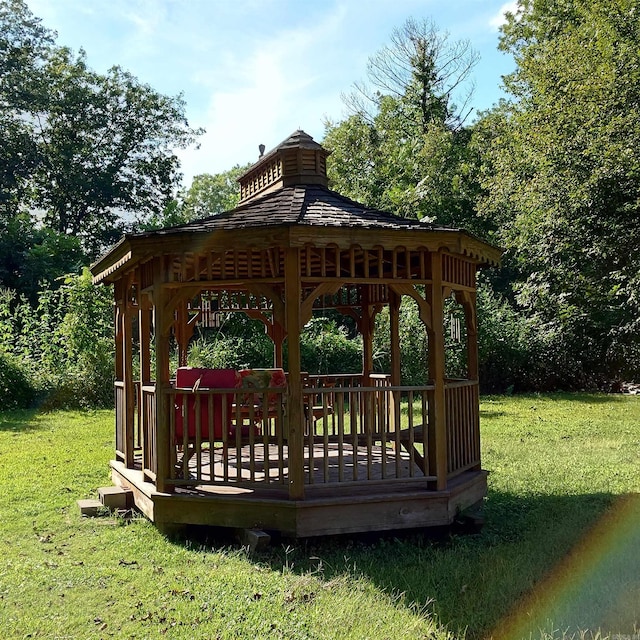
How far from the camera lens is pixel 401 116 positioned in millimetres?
30703

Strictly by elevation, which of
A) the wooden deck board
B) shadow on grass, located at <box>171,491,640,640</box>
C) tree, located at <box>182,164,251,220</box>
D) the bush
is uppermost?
tree, located at <box>182,164,251,220</box>

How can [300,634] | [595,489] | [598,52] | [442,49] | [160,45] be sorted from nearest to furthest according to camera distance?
[300,634] < [595,489] < [160,45] < [598,52] < [442,49]

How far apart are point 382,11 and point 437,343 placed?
5.71m

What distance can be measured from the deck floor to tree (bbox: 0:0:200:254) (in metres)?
21.9

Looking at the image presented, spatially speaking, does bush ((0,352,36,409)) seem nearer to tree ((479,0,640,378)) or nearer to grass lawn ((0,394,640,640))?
grass lawn ((0,394,640,640))

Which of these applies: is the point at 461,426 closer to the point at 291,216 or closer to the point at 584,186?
the point at 291,216

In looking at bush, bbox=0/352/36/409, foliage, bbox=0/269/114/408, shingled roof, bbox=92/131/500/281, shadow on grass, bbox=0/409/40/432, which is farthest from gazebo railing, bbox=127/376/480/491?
bush, bbox=0/352/36/409

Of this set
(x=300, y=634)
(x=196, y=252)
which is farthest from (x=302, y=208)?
(x=300, y=634)

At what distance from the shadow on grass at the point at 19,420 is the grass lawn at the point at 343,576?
515cm

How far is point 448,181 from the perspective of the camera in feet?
80.7

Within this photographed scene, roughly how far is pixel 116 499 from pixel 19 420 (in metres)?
7.99

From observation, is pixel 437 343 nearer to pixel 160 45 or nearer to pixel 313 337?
pixel 160 45

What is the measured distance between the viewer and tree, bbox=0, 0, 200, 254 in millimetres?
26438

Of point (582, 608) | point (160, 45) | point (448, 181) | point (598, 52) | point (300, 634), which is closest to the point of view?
point (300, 634)
